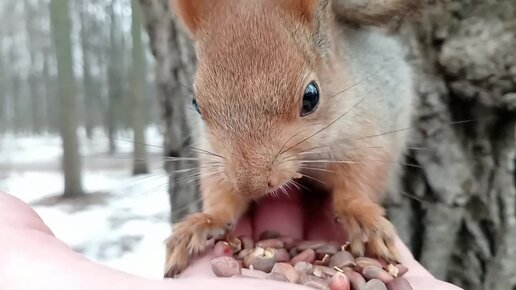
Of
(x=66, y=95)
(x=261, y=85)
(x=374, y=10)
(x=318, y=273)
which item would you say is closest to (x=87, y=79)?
(x=66, y=95)

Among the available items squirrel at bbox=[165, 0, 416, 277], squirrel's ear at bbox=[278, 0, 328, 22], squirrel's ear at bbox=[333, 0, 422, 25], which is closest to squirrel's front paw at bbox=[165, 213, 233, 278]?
squirrel at bbox=[165, 0, 416, 277]

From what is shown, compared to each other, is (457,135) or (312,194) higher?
(457,135)

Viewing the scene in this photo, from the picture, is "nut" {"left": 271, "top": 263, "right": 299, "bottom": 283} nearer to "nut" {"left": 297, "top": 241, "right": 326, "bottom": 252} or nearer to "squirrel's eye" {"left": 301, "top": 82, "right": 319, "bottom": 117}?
"nut" {"left": 297, "top": 241, "right": 326, "bottom": 252}

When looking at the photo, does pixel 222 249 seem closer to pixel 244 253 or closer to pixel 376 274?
pixel 244 253

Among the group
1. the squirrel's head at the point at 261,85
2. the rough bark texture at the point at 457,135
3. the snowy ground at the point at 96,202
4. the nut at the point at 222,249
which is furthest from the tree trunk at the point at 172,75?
the nut at the point at 222,249

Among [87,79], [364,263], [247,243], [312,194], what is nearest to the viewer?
[364,263]

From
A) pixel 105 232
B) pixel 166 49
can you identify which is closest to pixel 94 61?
pixel 166 49

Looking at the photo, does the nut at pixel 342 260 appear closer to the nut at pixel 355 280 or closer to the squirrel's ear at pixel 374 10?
the nut at pixel 355 280

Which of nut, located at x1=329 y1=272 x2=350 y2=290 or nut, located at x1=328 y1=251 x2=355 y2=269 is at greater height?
nut, located at x1=328 y1=251 x2=355 y2=269
